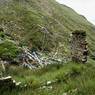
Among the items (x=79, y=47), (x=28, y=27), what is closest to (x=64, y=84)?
(x=79, y=47)

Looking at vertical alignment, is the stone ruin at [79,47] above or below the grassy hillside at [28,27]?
above

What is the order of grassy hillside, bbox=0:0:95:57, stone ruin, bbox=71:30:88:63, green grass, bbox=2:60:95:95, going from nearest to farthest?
green grass, bbox=2:60:95:95
stone ruin, bbox=71:30:88:63
grassy hillside, bbox=0:0:95:57

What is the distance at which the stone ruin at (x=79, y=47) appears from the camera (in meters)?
18.0

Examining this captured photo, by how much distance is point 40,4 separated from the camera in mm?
57125

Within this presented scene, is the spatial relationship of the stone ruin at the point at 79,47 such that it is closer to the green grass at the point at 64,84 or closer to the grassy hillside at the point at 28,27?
the green grass at the point at 64,84

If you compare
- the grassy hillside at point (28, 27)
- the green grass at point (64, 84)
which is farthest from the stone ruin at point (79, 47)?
the grassy hillside at point (28, 27)

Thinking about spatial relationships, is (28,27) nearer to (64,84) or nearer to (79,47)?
(79,47)

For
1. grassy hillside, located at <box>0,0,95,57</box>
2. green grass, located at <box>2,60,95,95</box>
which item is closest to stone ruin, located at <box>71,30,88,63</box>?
green grass, located at <box>2,60,95,95</box>

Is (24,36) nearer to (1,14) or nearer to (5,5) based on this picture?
(1,14)

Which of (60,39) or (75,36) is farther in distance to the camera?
(60,39)

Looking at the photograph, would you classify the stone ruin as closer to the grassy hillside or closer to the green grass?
the green grass

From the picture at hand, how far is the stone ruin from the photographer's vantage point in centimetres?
1798

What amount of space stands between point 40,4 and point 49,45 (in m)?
23.3

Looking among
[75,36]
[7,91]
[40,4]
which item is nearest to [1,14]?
[40,4]
